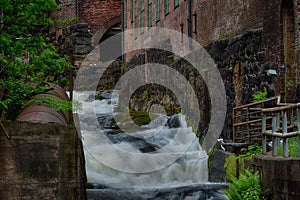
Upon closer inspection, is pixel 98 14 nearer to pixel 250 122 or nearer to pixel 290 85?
pixel 250 122

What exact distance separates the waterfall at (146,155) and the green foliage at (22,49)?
12.3ft

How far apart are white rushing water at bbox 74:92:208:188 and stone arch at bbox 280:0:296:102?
11.9 ft

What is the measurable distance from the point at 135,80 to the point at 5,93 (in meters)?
22.6

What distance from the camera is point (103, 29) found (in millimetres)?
43281

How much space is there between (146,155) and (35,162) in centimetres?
A: 947

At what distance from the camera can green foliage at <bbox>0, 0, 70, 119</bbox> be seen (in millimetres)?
Result: 10227

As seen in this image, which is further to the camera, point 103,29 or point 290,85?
point 103,29

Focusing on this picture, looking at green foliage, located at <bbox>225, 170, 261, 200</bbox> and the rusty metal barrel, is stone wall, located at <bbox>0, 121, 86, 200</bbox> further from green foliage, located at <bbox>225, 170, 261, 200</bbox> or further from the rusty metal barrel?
green foliage, located at <bbox>225, 170, 261, 200</bbox>

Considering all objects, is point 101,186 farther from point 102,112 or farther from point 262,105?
point 102,112

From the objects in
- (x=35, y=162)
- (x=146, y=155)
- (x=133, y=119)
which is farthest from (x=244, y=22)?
(x=35, y=162)

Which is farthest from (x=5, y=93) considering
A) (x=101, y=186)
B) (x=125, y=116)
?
(x=125, y=116)

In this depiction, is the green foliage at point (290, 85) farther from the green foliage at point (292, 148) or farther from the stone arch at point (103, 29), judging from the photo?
the stone arch at point (103, 29)

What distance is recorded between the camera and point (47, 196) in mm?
10508

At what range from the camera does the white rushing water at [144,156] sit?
17.6 metres
